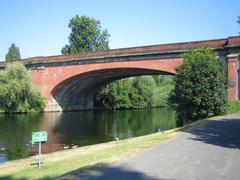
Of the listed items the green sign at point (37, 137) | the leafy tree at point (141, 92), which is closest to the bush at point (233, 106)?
the green sign at point (37, 137)

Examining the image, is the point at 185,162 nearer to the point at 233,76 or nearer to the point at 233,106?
the point at 233,106

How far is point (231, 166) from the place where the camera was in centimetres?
866

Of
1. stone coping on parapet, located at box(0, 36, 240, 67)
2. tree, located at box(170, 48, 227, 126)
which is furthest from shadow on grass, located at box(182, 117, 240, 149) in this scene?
stone coping on parapet, located at box(0, 36, 240, 67)

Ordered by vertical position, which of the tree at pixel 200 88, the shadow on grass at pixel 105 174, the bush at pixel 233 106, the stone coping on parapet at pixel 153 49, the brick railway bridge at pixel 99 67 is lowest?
the shadow on grass at pixel 105 174

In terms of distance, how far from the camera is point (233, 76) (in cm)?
2928

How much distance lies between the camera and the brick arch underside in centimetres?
4462

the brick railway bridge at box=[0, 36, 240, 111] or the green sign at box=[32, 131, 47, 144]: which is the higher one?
the brick railway bridge at box=[0, 36, 240, 111]

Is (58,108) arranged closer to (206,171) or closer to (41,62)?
(41,62)

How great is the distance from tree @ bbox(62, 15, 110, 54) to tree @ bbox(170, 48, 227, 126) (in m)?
39.2

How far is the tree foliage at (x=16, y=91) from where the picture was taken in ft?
133

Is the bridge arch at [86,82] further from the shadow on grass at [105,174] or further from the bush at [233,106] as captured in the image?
the shadow on grass at [105,174]

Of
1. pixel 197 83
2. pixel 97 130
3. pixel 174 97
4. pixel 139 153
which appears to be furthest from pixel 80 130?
pixel 139 153

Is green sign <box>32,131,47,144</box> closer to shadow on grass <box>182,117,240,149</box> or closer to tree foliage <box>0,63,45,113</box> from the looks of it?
shadow on grass <box>182,117,240,149</box>

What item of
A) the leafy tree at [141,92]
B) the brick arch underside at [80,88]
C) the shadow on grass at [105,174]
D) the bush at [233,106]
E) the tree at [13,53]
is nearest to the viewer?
the shadow on grass at [105,174]
